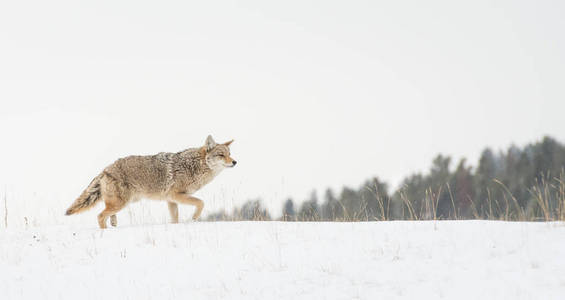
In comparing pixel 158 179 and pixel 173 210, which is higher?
pixel 158 179

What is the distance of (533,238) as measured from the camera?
247 inches

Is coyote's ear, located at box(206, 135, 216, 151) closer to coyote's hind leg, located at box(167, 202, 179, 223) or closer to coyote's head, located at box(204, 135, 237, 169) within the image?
coyote's head, located at box(204, 135, 237, 169)

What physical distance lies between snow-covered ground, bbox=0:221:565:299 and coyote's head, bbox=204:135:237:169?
7.56ft

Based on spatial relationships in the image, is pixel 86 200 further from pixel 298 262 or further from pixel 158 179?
pixel 298 262

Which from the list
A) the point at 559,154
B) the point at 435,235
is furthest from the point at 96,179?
the point at 559,154

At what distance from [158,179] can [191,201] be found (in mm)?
867

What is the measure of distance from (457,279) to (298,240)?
8.50ft

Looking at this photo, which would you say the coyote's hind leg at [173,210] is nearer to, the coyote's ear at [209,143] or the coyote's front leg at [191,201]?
the coyote's front leg at [191,201]

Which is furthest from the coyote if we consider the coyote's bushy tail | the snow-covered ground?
the snow-covered ground

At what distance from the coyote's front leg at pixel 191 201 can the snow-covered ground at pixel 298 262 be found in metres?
1.29

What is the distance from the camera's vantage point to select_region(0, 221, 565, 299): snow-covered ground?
209 inches

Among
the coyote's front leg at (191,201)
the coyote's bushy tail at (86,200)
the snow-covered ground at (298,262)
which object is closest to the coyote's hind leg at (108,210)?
the coyote's bushy tail at (86,200)

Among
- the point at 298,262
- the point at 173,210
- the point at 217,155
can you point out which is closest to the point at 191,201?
the point at 173,210

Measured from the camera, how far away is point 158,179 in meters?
9.52
